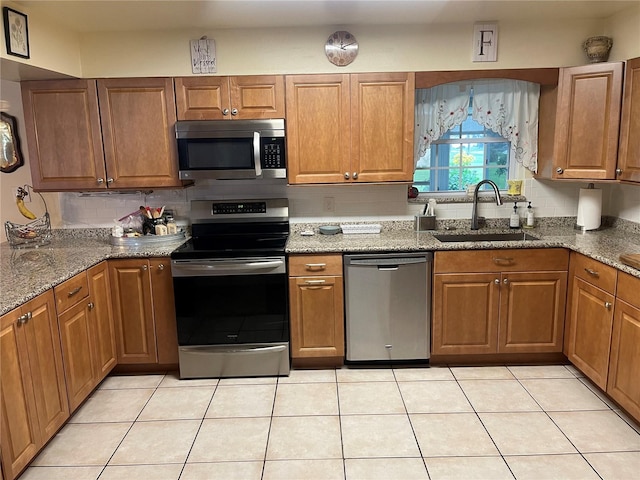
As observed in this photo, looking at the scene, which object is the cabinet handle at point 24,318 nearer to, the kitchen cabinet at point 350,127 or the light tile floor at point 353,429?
the light tile floor at point 353,429

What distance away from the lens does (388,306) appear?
124 inches

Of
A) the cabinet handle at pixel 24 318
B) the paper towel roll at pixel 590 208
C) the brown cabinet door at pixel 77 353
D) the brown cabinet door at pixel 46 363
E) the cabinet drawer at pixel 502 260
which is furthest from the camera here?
the paper towel roll at pixel 590 208

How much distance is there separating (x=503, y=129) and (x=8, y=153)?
3.56 m

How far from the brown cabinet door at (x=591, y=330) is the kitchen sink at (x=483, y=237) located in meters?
0.53

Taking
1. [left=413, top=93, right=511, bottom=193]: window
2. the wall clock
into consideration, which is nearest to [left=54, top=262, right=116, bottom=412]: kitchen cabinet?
the wall clock

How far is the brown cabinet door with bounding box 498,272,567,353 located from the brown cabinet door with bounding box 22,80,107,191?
2881 mm

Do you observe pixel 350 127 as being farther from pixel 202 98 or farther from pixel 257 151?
pixel 202 98

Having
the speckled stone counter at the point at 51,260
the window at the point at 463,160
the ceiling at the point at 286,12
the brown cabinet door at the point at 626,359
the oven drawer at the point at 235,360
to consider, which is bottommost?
the oven drawer at the point at 235,360

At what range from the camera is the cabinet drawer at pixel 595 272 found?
2.59m

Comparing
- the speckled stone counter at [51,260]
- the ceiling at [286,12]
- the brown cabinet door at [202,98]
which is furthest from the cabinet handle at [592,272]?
the speckled stone counter at [51,260]

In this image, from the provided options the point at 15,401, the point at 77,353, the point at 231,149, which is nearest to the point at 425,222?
the point at 231,149

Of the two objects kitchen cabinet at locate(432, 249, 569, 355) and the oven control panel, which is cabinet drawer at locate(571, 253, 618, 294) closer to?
kitchen cabinet at locate(432, 249, 569, 355)

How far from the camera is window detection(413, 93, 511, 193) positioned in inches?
145

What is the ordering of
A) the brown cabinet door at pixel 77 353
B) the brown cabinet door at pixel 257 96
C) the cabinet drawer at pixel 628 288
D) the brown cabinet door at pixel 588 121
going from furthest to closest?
the brown cabinet door at pixel 257 96, the brown cabinet door at pixel 588 121, the brown cabinet door at pixel 77 353, the cabinet drawer at pixel 628 288
